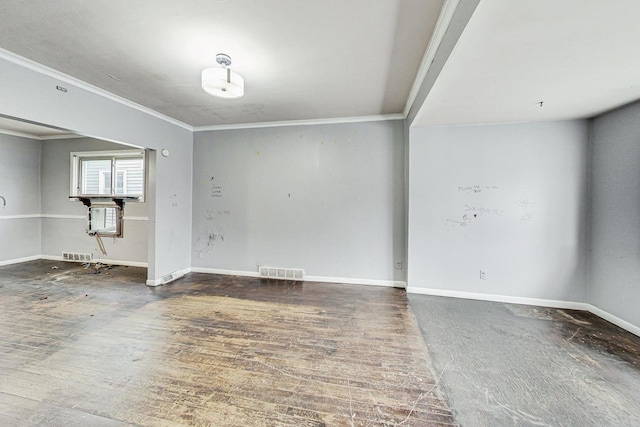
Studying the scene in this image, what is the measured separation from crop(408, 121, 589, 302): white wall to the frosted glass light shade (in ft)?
7.92

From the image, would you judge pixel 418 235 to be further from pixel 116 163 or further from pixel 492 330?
pixel 116 163

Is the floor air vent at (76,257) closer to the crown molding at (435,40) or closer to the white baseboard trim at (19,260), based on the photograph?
the white baseboard trim at (19,260)

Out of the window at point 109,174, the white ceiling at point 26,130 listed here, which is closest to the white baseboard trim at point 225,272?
the window at point 109,174

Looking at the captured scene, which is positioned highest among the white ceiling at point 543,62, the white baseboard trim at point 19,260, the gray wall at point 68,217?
the white ceiling at point 543,62

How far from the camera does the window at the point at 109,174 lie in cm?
472

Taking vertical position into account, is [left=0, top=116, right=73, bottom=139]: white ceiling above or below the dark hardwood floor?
above

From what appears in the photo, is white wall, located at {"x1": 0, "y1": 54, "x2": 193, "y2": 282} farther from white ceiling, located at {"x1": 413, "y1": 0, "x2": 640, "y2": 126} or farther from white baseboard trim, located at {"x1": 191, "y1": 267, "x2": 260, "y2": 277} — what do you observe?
white ceiling, located at {"x1": 413, "y1": 0, "x2": 640, "y2": 126}

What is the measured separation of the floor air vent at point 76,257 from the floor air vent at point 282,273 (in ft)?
12.7

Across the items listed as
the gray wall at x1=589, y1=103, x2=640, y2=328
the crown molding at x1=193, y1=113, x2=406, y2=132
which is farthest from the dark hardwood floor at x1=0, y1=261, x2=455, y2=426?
the crown molding at x1=193, y1=113, x2=406, y2=132

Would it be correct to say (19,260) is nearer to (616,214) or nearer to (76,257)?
(76,257)

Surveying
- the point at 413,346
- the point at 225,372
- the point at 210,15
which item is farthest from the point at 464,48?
the point at 225,372

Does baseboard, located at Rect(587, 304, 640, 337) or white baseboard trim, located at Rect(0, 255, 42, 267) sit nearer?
baseboard, located at Rect(587, 304, 640, 337)

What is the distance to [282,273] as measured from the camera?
407cm

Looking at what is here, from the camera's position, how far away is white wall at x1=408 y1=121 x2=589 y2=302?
299cm
